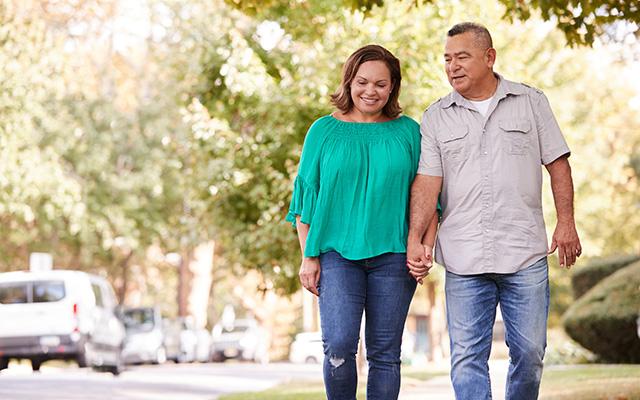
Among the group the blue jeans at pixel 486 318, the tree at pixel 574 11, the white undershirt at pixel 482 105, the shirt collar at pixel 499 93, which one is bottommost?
the blue jeans at pixel 486 318

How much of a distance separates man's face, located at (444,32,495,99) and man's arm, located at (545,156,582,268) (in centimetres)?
51

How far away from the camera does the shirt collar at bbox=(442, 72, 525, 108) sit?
6.25 metres

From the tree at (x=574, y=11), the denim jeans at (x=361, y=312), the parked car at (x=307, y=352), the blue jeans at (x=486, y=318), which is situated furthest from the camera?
the parked car at (x=307, y=352)

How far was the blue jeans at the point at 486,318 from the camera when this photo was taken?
6.13m

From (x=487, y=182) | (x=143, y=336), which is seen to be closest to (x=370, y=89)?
(x=487, y=182)

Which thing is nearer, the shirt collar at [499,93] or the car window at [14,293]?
the shirt collar at [499,93]

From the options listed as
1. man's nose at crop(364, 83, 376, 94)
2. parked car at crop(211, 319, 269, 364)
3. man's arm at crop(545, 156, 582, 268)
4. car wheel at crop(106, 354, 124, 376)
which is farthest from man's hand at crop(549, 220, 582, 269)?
parked car at crop(211, 319, 269, 364)

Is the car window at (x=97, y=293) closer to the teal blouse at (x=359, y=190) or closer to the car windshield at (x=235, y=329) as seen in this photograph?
the teal blouse at (x=359, y=190)

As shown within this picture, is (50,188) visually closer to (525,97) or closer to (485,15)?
(485,15)

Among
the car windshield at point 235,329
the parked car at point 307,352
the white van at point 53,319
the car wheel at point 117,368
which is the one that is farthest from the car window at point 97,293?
the parked car at point 307,352

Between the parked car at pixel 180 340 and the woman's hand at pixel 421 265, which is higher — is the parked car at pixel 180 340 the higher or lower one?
the lower one

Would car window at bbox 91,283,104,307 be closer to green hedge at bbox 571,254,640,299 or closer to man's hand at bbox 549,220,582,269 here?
green hedge at bbox 571,254,640,299

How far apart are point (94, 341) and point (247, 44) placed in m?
7.31

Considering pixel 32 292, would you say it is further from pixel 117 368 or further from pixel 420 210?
pixel 420 210
